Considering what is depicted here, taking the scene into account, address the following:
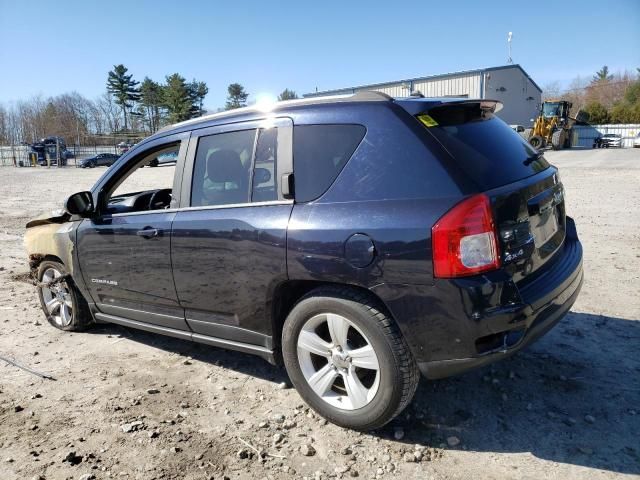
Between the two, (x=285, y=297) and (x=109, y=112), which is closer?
(x=285, y=297)

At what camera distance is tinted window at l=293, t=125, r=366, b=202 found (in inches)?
113

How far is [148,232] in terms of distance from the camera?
12.1 feet

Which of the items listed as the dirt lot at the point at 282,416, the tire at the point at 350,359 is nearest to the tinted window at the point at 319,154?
the tire at the point at 350,359

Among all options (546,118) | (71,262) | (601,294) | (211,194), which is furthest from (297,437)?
(546,118)

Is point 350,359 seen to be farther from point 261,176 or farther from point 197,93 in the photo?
point 197,93

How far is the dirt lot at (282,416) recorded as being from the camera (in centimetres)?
265

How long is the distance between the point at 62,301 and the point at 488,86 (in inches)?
1652

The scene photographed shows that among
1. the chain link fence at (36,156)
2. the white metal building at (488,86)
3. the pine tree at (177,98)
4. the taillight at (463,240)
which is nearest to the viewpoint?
the taillight at (463,240)

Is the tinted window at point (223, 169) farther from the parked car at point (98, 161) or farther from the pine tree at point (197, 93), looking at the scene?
the pine tree at point (197, 93)

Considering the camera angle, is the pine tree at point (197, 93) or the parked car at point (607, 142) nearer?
the parked car at point (607, 142)

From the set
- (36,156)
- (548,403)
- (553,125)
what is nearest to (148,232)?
(548,403)

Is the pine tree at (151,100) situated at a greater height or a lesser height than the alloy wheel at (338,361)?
greater

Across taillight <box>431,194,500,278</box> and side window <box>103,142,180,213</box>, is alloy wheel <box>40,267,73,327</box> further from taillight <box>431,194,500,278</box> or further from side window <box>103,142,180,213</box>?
taillight <box>431,194,500,278</box>

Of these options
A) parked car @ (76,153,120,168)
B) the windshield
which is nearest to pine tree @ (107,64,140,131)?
parked car @ (76,153,120,168)
